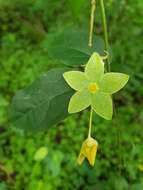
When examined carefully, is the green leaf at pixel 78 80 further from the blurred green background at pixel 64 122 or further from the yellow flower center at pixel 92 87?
the blurred green background at pixel 64 122

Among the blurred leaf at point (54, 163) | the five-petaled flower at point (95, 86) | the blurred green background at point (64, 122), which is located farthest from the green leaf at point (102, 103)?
the blurred leaf at point (54, 163)

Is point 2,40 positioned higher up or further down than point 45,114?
further down

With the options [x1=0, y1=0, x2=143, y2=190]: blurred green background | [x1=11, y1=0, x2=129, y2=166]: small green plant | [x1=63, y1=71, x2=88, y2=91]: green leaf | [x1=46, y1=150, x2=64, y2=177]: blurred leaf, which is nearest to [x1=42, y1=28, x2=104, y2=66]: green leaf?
[x1=11, y1=0, x2=129, y2=166]: small green plant

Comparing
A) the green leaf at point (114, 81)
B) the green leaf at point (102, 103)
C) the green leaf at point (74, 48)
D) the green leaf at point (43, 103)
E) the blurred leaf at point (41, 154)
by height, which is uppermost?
the green leaf at point (114, 81)

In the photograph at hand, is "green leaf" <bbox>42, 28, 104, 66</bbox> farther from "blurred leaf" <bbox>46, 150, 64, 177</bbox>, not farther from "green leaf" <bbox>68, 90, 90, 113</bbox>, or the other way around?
"blurred leaf" <bbox>46, 150, 64, 177</bbox>

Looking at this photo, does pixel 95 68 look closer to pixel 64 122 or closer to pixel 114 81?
pixel 114 81

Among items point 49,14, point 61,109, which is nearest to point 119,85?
point 61,109

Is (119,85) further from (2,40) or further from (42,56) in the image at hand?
(2,40)
